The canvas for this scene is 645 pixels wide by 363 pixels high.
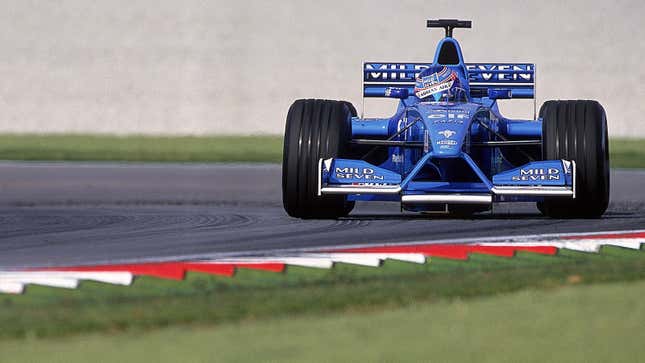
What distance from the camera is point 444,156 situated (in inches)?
394

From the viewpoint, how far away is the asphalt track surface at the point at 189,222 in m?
8.38

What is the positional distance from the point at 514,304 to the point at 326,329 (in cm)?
112

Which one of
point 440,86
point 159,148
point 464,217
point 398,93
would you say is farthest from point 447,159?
point 159,148

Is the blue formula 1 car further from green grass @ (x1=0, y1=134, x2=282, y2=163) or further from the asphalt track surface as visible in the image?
green grass @ (x1=0, y1=134, x2=282, y2=163)

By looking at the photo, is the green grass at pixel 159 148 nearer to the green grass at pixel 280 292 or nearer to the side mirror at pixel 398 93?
the side mirror at pixel 398 93

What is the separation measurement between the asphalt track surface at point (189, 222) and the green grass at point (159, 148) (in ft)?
14.7

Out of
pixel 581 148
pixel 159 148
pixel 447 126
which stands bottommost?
pixel 159 148

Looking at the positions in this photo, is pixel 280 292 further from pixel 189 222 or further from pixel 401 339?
pixel 189 222

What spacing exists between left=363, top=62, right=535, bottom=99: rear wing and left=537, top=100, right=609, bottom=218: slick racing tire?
203cm

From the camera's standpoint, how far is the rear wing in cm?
1255

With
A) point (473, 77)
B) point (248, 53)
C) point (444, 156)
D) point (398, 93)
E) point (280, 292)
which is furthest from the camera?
point (248, 53)

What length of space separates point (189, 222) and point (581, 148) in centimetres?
308

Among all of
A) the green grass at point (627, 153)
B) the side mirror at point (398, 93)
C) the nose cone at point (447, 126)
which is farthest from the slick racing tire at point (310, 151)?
the green grass at point (627, 153)

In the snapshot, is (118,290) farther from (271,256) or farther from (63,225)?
(63,225)
